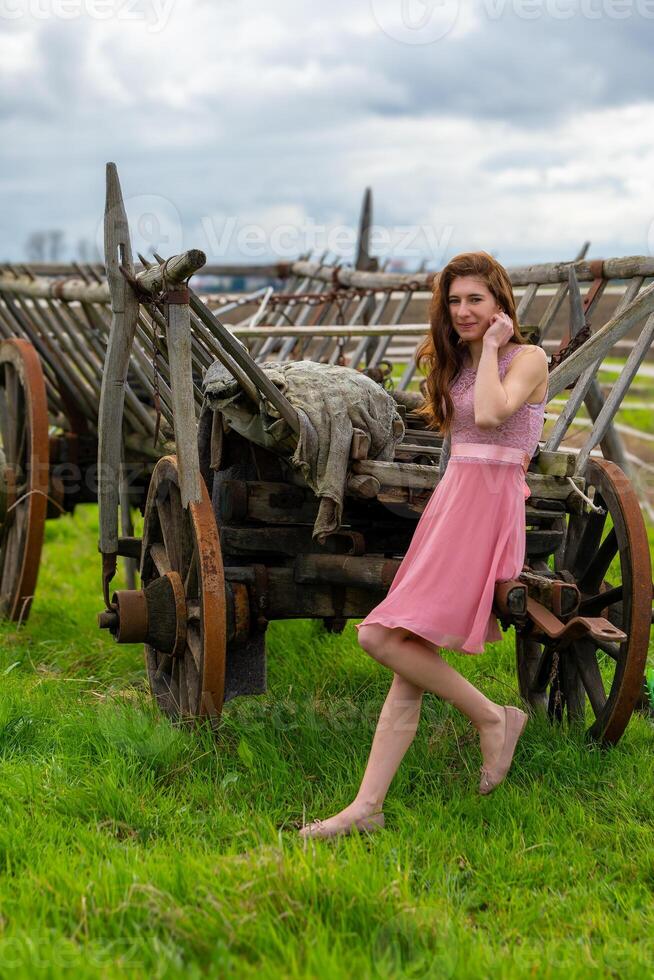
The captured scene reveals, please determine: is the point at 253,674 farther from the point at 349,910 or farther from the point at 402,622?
the point at 349,910

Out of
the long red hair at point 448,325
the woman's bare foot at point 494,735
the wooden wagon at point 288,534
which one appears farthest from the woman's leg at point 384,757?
the long red hair at point 448,325

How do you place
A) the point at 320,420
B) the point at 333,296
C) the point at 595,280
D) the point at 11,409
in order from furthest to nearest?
the point at 333,296 → the point at 11,409 → the point at 595,280 → the point at 320,420

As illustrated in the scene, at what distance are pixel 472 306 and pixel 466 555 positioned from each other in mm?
697

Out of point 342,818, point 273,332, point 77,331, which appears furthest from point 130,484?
point 342,818

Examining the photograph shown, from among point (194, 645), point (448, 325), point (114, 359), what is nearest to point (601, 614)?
point (448, 325)

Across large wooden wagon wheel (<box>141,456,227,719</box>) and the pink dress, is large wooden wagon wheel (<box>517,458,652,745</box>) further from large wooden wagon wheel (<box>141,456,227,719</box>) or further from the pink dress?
large wooden wagon wheel (<box>141,456,227,719</box>)

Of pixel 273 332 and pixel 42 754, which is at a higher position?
pixel 273 332

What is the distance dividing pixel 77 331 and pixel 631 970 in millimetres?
4535

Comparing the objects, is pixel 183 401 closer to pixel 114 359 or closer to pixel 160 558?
pixel 114 359

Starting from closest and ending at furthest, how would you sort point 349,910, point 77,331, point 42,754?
point 349,910 < point 42,754 < point 77,331

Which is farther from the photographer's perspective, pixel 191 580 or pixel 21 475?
pixel 21 475

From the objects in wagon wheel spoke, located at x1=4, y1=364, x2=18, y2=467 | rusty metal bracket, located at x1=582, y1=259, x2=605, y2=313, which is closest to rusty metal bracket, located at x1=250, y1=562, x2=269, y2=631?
rusty metal bracket, located at x1=582, y1=259, x2=605, y2=313

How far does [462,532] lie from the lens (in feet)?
10.6

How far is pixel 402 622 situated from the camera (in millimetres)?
3191
